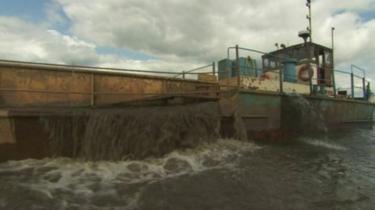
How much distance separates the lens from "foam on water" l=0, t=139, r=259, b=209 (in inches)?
205

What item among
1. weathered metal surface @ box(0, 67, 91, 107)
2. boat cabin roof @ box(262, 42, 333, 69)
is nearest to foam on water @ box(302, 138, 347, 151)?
boat cabin roof @ box(262, 42, 333, 69)

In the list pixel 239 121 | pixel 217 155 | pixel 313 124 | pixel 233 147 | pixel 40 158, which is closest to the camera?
pixel 40 158

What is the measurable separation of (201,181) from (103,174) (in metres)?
1.72

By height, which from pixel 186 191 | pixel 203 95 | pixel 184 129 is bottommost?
pixel 186 191

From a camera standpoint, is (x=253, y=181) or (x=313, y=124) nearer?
(x=253, y=181)

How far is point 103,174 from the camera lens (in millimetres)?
6375

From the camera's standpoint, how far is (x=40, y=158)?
7367 mm

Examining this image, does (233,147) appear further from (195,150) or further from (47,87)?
(47,87)

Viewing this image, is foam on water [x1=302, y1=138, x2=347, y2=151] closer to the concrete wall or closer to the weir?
the weir

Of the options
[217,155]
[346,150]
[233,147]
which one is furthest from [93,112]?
[346,150]

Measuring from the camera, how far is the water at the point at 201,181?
16.2 ft

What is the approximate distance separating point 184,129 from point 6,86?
12.3ft

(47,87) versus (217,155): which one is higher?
(47,87)

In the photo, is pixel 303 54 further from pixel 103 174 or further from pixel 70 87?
pixel 103 174
